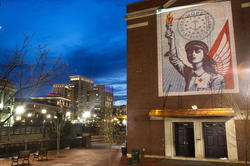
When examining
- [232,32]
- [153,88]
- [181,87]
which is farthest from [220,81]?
[153,88]

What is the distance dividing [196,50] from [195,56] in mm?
594

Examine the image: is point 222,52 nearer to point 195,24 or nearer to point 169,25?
point 195,24

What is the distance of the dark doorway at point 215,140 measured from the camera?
59.7 ft

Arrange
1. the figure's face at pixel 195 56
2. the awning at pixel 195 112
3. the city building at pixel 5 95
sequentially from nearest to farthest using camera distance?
the city building at pixel 5 95 → the awning at pixel 195 112 → the figure's face at pixel 195 56

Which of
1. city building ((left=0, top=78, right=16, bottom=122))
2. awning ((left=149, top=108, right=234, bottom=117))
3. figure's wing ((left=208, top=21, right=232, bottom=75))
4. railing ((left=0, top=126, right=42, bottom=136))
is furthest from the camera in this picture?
railing ((left=0, top=126, right=42, bottom=136))

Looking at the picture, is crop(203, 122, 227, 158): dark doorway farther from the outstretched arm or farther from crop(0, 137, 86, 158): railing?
crop(0, 137, 86, 158): railing

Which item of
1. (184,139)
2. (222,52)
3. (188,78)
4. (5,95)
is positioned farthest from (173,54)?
(5,95)

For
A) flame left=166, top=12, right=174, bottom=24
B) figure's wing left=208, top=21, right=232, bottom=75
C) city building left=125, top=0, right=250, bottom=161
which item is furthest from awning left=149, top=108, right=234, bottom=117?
flame left=166, top=12, right=174, bottom=24

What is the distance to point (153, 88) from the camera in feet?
68.8

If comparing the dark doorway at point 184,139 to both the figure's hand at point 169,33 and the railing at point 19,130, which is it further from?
the railing at point 19,130

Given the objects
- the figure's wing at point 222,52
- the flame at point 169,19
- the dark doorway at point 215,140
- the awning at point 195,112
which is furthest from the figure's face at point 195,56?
the dark doorway at point 215,140

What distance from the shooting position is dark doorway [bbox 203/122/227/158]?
1819 cm

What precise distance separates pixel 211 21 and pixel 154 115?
33.7ft

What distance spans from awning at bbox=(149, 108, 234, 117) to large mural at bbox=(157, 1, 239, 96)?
93.6 inches
